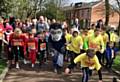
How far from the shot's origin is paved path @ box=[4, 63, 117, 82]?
1553 centimetres

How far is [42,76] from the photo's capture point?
16422mm

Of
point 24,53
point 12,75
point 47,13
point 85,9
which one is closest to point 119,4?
point 24,53

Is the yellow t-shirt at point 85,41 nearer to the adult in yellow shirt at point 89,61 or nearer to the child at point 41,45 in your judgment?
the child at point 41,45

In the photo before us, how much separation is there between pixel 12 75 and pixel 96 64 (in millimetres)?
4173

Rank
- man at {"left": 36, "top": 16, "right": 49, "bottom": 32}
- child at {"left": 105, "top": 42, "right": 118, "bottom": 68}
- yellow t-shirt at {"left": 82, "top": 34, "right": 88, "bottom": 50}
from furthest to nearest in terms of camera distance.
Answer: man at {"left": 36, "top": 16, "right": 49, "bottom": 32}
child at {"left": 105, "top": 42, "right": 118, "bottom": 68}
yellow t-shirt at {"left": 82, "top": 34, "right": 88, "bottom": 50}

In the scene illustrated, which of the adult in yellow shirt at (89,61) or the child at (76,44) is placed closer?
the adult in yellow shirt at (89,61)

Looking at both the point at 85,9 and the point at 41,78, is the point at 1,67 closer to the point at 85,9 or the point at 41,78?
the point at 41,78

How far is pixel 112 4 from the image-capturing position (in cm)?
4500

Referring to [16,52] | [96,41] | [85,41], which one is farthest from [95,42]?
[16,52]

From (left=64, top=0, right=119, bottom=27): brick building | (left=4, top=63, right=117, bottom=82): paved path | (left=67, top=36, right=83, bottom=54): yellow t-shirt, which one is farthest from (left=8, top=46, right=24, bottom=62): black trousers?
(left=64, top=0, right=119, bottom=27): brick building

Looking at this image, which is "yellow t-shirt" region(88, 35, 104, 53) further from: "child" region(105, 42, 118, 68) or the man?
the man

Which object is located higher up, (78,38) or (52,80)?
(78,38)

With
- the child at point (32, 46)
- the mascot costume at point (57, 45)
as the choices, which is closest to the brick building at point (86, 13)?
the child at point (32, 46)

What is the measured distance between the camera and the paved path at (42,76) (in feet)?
51.0
